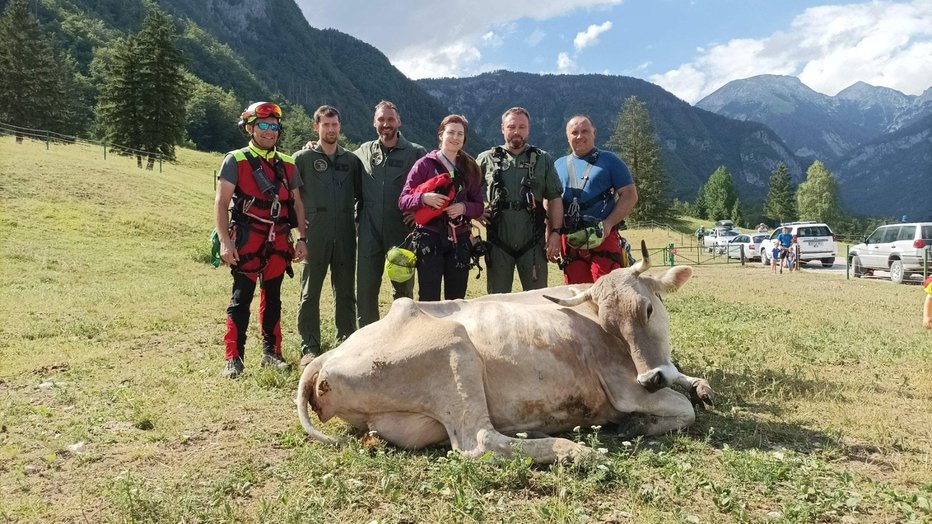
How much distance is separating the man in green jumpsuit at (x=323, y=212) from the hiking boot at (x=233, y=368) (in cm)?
97

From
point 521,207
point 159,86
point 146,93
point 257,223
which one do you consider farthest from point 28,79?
point 521,207

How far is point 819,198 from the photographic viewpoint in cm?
8694

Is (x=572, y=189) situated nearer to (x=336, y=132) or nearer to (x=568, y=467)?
(x=336, y=132)

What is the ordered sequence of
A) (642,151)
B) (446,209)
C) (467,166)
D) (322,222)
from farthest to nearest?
(642,151) < (322,222) < (467,166) < (446,209)

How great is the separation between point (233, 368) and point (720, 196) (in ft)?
382

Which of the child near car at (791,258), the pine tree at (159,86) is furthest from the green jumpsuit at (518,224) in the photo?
the pine tree at (159,86)

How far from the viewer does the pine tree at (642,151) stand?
77812 mm

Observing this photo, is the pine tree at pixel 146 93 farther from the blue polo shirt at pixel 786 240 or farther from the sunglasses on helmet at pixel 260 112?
the sunglasses on helmet at pixel 260 112

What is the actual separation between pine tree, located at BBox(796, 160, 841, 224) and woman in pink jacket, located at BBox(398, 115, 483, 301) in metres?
95.0

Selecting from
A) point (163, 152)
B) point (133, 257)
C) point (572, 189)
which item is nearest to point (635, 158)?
point (163, 152)

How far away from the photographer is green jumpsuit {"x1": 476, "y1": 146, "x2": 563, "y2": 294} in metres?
6.56

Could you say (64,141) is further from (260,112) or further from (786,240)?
(786,240)

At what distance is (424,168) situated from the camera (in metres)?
6.27

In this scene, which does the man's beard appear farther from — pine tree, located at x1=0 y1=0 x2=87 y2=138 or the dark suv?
pine tree, located at x1=0 y1=0 x2=87 y2=138
